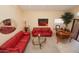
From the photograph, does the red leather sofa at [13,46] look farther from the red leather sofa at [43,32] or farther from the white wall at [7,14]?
the red leather sofa at [43,32]

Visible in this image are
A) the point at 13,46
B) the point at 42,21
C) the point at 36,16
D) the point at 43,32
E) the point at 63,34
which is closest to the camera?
the point at 13,46

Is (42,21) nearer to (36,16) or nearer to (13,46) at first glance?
(36,16)

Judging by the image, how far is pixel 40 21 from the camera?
5.57 meters

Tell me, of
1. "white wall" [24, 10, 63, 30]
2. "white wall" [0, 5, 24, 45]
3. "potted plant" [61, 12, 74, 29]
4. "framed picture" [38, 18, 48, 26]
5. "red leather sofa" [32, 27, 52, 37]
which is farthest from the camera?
"red leather sofa" [32, 27, 52, 37]

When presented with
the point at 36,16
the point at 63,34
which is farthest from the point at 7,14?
the point at 63,34

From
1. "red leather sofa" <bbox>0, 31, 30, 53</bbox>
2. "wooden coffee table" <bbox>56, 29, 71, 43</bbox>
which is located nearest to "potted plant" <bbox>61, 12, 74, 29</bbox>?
"wooden coffee table" <bbox>56, 29, 71, 43</bbox>

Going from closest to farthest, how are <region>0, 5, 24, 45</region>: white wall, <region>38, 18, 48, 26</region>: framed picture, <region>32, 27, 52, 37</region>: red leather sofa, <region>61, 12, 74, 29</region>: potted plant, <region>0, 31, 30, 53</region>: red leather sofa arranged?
<region>0, 31, 30, 53</region>: red leather sofa, <region>0, 5, 24, 45</region>: white wall, <region>61, 12, 74, 29</region>: potted plant, <region>38, 18, 48, 26</region>: framed picture, <region>32, 27, 52, 37</region>: red leather sofa

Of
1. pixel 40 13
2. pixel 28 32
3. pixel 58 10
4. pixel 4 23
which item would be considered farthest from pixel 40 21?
pixel 4 23

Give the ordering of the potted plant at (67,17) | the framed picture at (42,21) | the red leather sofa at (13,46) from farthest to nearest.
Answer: the framed picture at (42,21) → the potted plant at (67,17) → the red leather sofa at (13,46)

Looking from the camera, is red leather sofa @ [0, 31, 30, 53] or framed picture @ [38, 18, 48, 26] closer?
red leather sofa @ [0, 31, 30, 53]

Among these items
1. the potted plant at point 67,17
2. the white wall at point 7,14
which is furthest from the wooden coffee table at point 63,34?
the white wall at point 7,14

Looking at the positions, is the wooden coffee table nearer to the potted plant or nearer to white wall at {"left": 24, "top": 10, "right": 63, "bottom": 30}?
the potted plant

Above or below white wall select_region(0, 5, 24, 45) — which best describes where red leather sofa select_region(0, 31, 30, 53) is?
below
